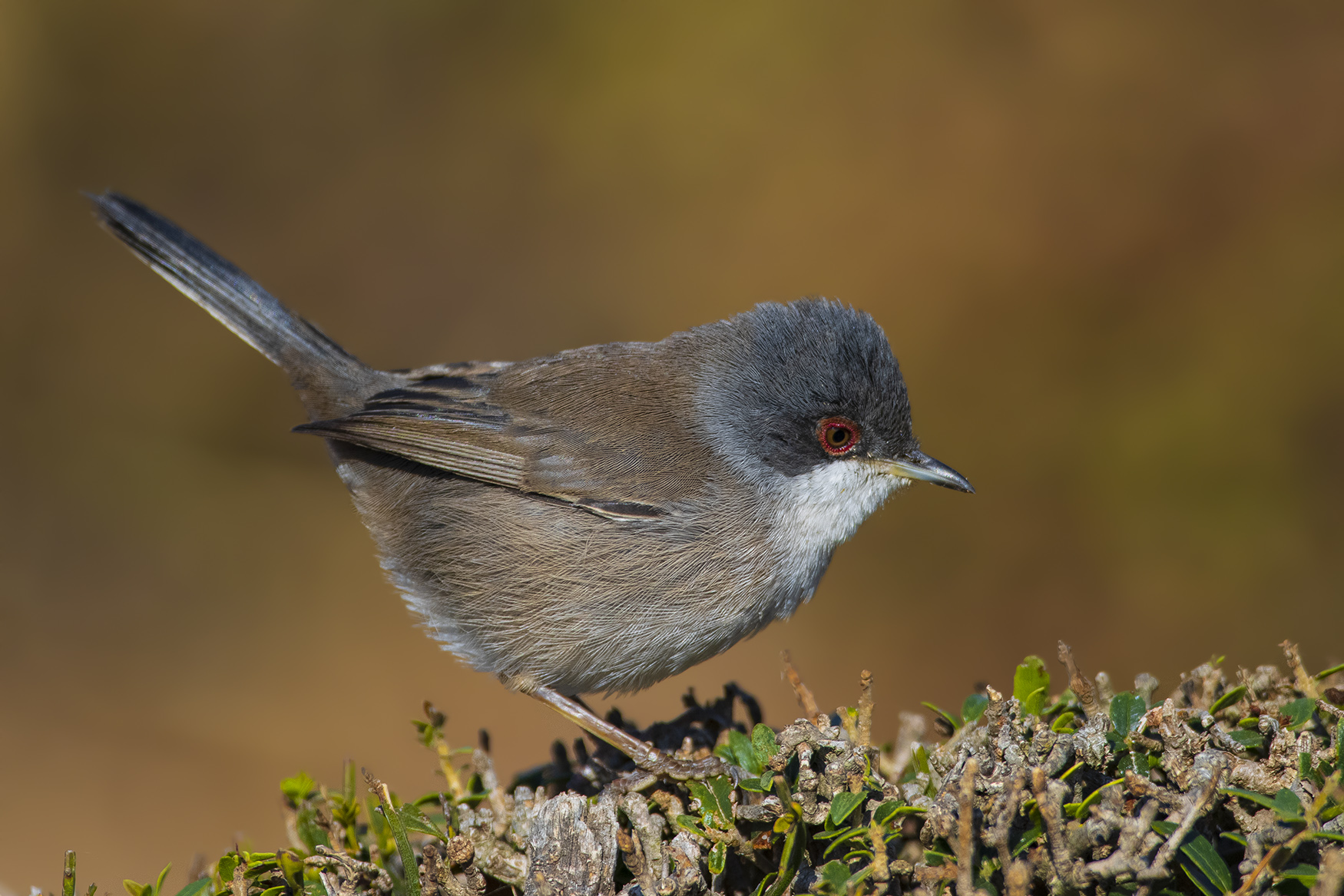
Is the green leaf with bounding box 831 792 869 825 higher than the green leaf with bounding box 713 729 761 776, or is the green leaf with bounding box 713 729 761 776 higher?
the green leaf with bounding box 713 729 761 776

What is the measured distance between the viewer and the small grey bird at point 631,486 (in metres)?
2.86

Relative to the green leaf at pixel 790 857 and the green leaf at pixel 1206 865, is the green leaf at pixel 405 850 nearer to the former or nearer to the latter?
the green leaf at pixel 790 857

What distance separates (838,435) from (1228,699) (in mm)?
1426

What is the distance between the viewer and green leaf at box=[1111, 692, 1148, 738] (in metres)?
1.77

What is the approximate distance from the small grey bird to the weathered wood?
731 millimetres

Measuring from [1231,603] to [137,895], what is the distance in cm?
410

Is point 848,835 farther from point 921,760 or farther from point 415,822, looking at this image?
point 415,822

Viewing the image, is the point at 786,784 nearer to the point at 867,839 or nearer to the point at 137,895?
the point at 867,839

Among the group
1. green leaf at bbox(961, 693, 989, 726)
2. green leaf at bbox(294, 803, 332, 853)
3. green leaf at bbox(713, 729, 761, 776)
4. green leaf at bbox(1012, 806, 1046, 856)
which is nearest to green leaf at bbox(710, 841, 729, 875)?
green leaf at bbox(713, 729, 761, 776)

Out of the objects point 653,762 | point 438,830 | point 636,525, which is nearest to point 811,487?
point 636,525

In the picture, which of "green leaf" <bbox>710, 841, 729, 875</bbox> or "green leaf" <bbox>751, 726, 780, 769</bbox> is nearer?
"green leaf" <bbox>710, 841, 729, 875</bbox>

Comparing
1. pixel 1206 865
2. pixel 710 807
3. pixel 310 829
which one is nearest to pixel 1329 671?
pixel 1206 865

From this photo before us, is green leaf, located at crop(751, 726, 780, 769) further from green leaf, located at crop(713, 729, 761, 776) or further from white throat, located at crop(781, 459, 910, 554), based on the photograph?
white throat, located at crop(781, 459, 910, 554)

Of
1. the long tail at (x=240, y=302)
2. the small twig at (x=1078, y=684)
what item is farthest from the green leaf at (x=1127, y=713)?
the long tail at (x=240, y=302)
